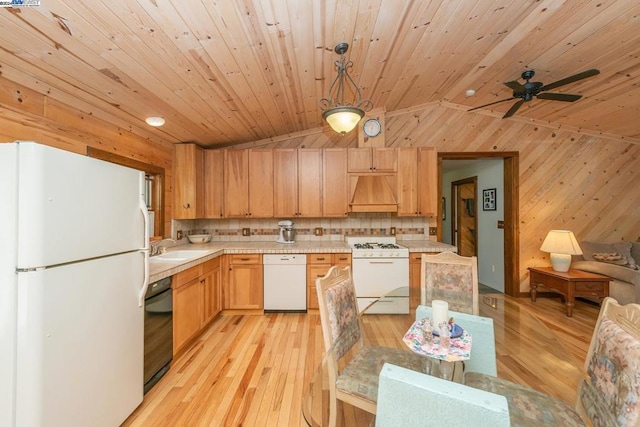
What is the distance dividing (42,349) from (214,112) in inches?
89.9

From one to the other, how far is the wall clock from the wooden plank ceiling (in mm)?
431

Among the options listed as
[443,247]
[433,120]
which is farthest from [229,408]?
[433,120]

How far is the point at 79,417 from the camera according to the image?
1.31 m

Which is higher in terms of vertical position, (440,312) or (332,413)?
(440,312)

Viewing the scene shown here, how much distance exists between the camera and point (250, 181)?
3.75 meters

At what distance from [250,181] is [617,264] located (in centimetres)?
503

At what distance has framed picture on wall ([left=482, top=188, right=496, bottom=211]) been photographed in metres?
4.67

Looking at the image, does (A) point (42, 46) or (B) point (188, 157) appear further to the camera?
(B) point (188, 157)

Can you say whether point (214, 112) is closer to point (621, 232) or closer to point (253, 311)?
point (253, 311)

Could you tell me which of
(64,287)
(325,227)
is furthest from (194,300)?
(325,227)

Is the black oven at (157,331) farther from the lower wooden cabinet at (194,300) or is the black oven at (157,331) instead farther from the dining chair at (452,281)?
the dining chair at (452,281)

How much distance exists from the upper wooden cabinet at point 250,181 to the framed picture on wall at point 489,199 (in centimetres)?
385

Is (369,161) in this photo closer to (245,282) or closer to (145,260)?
(245,282)

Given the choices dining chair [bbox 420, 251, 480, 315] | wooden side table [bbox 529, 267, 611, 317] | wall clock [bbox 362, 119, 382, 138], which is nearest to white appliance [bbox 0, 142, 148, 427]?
dining chair [bbox 420, 251, 480, 315]
